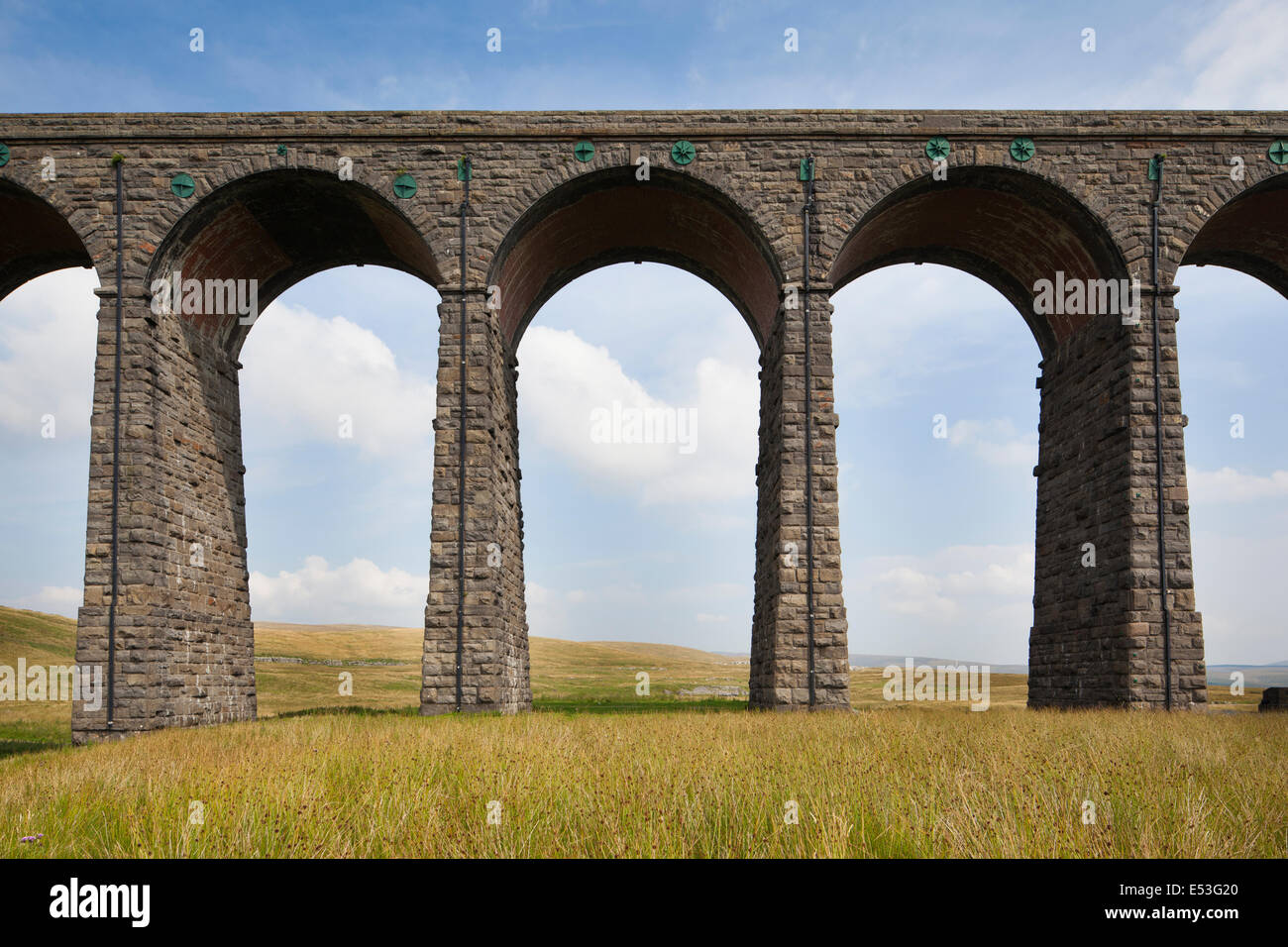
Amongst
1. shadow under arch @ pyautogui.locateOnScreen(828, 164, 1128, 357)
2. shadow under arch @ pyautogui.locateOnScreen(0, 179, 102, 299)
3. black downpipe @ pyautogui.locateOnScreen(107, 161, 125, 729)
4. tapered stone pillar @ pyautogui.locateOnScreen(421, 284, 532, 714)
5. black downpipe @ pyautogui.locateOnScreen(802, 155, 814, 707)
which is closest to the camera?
black downpipe @ pyautogui.locateOnScreen(107, 161, 125, 729)

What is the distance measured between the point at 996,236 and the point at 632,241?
7.61 meters

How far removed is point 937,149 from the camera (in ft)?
50.5

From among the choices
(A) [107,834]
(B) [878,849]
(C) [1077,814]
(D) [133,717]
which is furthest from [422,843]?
(D) [133,717]


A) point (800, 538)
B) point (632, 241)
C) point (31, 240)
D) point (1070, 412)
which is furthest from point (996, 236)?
point (31, 240)

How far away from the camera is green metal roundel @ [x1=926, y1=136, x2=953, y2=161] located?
15375 millimetres

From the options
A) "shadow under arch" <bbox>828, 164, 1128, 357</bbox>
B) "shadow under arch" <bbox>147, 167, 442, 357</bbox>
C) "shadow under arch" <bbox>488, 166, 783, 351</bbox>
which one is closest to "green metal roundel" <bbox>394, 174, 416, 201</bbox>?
"shadow under arch" <bbox>147, 167, 442, 357</bbox>

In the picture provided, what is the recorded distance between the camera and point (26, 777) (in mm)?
7957

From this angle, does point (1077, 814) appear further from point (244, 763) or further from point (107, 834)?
point (244, 763)

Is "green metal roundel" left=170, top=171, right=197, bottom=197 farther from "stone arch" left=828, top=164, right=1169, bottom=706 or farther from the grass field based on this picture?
"stone arch" left=828, top=164, right=1169, bottom=706

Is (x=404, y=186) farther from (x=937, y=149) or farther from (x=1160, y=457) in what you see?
(x=1160, y=457)

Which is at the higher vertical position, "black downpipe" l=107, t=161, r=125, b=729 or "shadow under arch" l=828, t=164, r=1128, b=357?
"shadow under arch" l=828, t=164, r=1128, b=357

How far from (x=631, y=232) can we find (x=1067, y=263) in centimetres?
882

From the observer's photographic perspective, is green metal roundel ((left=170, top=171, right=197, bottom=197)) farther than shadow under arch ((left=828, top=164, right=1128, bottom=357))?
No

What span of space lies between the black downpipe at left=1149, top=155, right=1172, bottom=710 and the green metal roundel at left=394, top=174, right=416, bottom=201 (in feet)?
44.4
